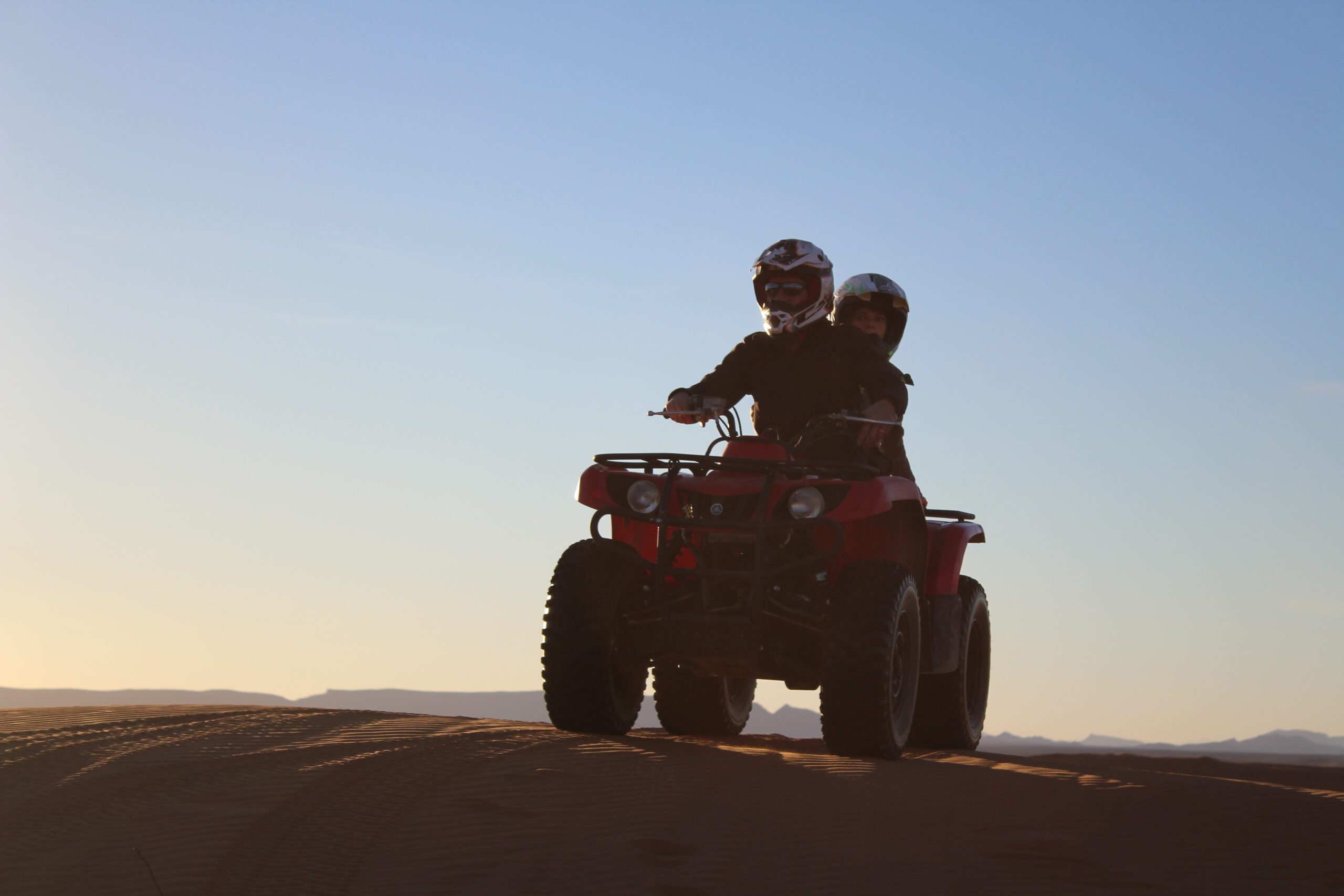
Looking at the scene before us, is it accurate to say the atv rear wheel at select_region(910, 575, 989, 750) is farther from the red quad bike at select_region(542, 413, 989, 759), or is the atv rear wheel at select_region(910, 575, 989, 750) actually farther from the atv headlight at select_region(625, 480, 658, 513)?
the atv headlight at select_region(625, 480, 658, 513)

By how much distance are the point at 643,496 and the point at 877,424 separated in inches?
64.2

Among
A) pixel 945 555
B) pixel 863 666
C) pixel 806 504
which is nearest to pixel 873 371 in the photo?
pixel 945 555

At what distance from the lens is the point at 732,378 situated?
Answer: 36.1 feet

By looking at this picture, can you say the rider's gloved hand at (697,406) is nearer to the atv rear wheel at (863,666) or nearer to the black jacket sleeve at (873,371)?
the black jacket sleeve at (873,371)

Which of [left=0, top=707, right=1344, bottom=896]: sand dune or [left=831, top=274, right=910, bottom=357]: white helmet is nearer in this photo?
[left=0, top=707, right=1344, bottom=896]: sand dune

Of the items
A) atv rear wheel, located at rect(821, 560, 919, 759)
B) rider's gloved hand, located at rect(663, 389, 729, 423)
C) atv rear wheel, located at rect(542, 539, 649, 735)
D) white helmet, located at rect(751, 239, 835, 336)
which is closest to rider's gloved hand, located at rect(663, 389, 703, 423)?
rider's gloved hand, located at rect(663, 389, 729, 423)

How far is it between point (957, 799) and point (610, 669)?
97.6 inches

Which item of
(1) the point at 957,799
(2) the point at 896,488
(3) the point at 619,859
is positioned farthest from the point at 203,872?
(2) the point at 896,488

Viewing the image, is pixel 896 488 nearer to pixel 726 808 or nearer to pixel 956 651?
pixel 956 651

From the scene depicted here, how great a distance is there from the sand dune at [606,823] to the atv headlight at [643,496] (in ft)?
4.36

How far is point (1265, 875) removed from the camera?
6574 millimetres

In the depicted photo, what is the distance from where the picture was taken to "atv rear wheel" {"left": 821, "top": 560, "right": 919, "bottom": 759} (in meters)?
8.72

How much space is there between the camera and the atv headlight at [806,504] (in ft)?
30.5

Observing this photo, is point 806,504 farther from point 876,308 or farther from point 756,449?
point 876,308
